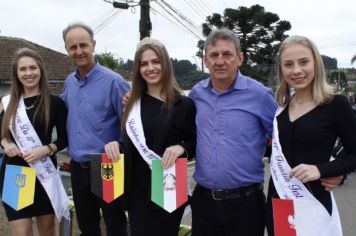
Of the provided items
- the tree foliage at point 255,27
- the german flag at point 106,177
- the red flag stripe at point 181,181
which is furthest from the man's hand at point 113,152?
the tree foliage at point 255,27

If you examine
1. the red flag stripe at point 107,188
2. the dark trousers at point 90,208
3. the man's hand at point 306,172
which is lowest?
the dark trousers at point 90,208

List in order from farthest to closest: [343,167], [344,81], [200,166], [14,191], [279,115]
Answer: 1. [344,81]
2. [14,191]
3. [200,166]
4. [279,115]
5. [343,167]

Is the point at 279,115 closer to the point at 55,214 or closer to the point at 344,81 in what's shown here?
the point at 55,214

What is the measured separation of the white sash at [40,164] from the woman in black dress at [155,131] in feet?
2.26

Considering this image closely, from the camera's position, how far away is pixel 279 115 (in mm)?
2293

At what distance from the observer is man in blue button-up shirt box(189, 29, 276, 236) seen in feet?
7.94

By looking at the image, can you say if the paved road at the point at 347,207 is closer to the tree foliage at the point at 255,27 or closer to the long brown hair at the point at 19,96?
the long brown hair at the point at 19,96

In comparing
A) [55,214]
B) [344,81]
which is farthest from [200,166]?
[344,81]

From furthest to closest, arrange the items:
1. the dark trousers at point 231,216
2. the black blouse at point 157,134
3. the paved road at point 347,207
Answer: the paved road at point 347,207 → the black blouse at point 157,134 → the dark trousers at point 231,216

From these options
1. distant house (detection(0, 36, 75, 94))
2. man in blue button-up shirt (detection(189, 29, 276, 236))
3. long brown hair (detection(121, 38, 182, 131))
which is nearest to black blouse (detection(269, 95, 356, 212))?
man in blue button-up shirt (detection(189, 29, 276, 236))

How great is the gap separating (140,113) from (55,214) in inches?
43.0

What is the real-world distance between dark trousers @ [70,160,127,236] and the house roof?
16246 mm

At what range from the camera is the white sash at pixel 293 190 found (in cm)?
212

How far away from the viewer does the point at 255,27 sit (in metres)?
25.0
